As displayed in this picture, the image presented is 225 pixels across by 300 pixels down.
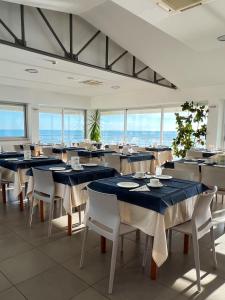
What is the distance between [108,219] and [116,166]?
3.13 m

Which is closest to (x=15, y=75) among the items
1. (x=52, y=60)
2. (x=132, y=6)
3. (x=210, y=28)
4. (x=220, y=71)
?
(x=52, y=60)

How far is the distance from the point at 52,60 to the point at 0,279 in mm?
4084

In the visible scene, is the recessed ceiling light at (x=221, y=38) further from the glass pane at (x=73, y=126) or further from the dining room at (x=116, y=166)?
the glass pane at (x=73, y=126)

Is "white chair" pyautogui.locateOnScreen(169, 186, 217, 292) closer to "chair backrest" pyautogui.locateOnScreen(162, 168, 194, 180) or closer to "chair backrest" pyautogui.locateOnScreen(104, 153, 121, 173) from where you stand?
"chair backrest" pyautogui.locateOnScreen(162, 168, 194, 180)

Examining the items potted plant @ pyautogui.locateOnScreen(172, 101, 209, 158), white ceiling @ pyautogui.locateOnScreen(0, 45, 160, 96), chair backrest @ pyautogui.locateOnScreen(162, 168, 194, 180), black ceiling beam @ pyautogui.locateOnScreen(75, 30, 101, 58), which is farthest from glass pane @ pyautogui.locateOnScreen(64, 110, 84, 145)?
chair backrest @ pyautogui.locateOnScreen(162, 168, 194, 180)

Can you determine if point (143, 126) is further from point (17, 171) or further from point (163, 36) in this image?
point (17, 171)

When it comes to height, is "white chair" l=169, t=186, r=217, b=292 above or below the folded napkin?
below

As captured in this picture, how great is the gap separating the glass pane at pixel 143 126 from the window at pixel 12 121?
4.17 meters

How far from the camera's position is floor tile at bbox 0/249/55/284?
2.18 m

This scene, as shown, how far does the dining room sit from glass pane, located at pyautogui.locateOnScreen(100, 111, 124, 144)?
3.47 feet

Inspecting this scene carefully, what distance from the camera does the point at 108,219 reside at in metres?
2.04

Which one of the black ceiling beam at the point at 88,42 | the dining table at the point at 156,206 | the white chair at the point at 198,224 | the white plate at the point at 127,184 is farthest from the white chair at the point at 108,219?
the black ceiling beam at the point at 88,42

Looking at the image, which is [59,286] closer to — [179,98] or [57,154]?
[57,154]

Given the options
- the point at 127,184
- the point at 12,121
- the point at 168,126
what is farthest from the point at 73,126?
the point at 127,184
